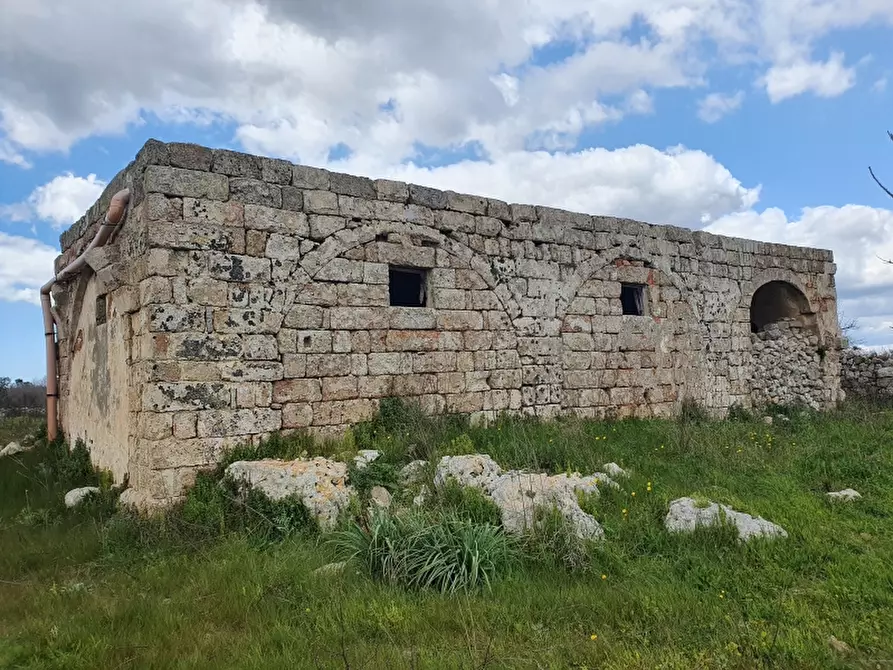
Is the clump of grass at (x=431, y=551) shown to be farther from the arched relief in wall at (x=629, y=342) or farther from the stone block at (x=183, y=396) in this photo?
the arched relief in wall at (x=629, y=342)

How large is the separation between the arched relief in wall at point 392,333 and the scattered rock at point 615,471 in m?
2.21

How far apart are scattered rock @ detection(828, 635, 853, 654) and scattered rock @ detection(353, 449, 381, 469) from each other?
413 cm

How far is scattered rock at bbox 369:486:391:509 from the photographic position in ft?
19.2

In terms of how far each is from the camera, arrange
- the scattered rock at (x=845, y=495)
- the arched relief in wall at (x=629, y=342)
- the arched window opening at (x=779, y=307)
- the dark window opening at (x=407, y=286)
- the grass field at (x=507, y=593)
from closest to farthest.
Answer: the grass field at (x=507, y=593) < the scattered rock at (x=845, y=495) < the dark window opening at (x=407, y=286) < the arched relief in wall at (x=629, y=342) < the arched window opening at (x=779, y=307)

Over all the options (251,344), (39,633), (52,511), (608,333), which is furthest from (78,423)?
(608,333)

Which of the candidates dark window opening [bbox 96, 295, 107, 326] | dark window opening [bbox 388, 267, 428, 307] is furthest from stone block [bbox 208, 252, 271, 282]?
dark window opening [bbox 96, 295, 107, 326]

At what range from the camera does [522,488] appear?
18.4 feet

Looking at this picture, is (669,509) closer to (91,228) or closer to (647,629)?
(647,629)

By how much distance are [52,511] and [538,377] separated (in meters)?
6.01

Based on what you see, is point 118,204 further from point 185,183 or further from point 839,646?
point 839,646

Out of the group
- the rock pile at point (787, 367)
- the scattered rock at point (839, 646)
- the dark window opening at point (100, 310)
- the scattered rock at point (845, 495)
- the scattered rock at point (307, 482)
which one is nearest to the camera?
the scattered rock at point (839, 646)

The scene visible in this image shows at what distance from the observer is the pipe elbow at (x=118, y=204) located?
681 cm

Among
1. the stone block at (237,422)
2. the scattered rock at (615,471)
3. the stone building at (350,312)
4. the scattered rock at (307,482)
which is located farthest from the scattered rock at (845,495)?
the stone block at (237,422)

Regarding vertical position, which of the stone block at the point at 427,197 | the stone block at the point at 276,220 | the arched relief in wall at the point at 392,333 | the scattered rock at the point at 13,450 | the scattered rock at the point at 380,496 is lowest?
the scattered rock at the point at 380,496
